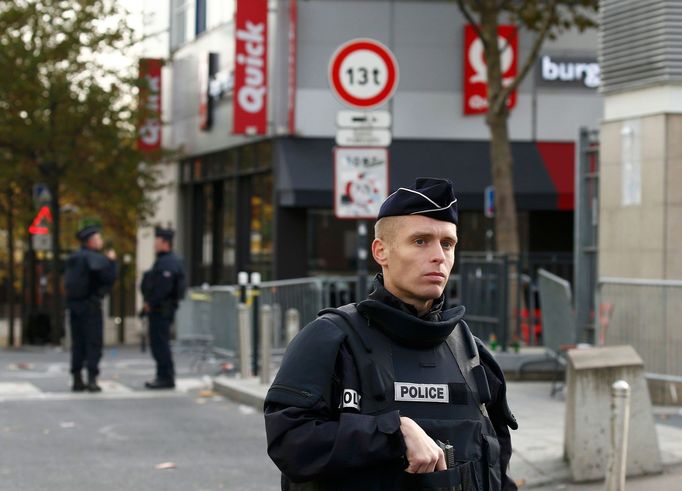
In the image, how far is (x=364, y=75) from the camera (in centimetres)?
1230

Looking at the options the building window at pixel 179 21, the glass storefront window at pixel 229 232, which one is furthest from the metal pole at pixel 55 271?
the building window at pixel 179 21

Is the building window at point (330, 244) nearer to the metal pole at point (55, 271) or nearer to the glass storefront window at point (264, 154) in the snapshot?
the glass storefront window at point (264, 154)

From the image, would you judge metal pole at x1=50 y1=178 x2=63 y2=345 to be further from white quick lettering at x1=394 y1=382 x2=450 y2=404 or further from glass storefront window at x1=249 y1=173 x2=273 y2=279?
white quick lettering at x1=394 y1=382 x2=450 y2=404

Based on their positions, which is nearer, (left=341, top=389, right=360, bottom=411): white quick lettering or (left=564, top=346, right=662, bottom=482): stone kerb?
(left=341, top=389, right=360, bottom=411): white quick lettering

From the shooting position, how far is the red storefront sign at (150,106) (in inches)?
1176

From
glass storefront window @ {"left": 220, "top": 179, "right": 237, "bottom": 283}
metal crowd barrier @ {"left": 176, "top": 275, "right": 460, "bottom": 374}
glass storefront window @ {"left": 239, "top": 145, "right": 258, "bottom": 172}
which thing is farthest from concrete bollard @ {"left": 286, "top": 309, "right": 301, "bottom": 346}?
glass storefront window @ {"left": 220, "top": 179, "right": 237, "bottom": 283}

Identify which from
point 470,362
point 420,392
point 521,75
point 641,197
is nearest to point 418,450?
point 420,392

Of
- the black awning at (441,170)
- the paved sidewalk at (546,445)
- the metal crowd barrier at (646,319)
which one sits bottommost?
the paved sidewalk at (546,445)

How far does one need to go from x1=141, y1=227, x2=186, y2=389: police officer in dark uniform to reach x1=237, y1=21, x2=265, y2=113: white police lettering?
34.6 ft

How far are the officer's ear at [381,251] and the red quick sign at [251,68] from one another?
22122 mm

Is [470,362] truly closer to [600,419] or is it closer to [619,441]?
[619,441]

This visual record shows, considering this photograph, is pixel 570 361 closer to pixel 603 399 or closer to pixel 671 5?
pixel 603 399

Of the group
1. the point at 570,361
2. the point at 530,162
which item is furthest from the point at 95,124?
the point at 570,361

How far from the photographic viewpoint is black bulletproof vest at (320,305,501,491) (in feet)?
11.6
